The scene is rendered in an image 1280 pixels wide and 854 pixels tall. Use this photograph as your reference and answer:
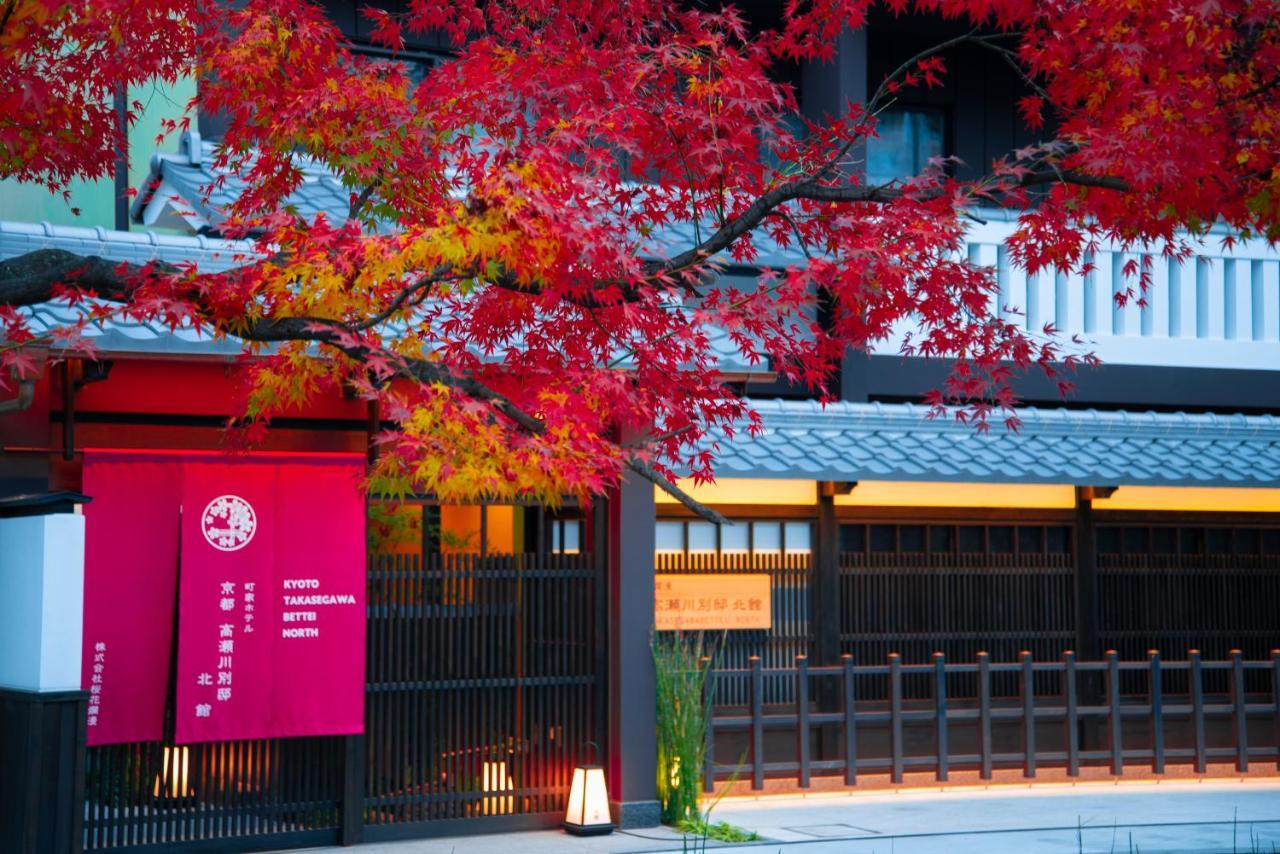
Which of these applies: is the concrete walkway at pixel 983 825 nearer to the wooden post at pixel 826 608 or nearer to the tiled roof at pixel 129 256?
the wooden post at pixel 826 608

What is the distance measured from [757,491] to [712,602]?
140 cm

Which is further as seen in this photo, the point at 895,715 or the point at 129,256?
the point at 895,715

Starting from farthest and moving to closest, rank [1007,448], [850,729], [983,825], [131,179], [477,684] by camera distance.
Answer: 1. [131,179]
2. [1007,448]
3. [850,729]
4. [983,825]
5. [477,684]

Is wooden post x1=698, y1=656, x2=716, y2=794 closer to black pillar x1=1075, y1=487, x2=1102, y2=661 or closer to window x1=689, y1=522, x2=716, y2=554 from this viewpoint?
window x1=689, y1=522, x2=716, y2=554

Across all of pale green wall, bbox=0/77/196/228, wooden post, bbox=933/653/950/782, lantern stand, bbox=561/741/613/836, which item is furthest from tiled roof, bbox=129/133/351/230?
wooden post, bbox=933/653/950/782

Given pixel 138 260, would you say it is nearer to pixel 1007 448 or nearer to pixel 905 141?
pixel 1007 448

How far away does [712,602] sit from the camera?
14.3 m

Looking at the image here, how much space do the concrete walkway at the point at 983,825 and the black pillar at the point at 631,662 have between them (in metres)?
0.33

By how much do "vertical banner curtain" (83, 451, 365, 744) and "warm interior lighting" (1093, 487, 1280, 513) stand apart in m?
8.78

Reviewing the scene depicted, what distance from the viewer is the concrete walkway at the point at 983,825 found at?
1115 cm

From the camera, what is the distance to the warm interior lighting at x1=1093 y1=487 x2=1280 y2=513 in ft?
54.6

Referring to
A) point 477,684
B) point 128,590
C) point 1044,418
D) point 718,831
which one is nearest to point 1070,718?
point 1044,418

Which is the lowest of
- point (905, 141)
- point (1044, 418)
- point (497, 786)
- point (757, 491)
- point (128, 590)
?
point (497, 786)

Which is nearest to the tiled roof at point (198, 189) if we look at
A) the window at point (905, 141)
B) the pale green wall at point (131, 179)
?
the pale green wall at point (131, 179)
